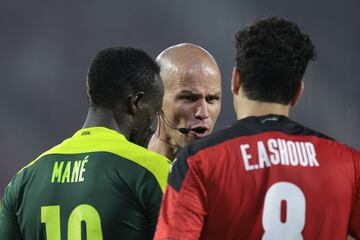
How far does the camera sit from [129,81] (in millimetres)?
2322

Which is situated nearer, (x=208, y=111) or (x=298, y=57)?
(x=298, y=57)

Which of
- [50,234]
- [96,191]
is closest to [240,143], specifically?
[96,191]

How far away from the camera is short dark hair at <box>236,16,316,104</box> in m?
1.83

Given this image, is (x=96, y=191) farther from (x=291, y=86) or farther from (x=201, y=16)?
(x=201, y=16)

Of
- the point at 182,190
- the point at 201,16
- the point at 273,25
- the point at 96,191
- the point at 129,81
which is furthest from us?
the point at 201,16

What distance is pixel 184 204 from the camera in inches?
68.2

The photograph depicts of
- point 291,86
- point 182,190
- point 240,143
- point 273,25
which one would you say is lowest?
point 182,190

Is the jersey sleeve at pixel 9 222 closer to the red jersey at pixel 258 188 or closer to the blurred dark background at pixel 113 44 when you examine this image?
the red jersey at pixel 258 188

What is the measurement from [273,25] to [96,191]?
0.75 meters

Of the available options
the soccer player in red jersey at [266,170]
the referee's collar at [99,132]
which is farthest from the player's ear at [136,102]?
the soccer player in red jersey at [266,170]

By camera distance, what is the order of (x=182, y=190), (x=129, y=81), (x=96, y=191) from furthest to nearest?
(x=129, y=81) → (x=96, y=191) → (x=182, y=190)

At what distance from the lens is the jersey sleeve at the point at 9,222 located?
2.27 metres

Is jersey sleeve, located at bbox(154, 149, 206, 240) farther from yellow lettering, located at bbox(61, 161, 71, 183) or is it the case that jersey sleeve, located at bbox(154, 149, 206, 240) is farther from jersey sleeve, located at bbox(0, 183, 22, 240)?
jersey sleeve, located at bbox(0, 183, 22, 240)

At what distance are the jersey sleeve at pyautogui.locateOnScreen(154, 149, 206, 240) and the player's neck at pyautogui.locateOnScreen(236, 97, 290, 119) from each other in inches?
8.5
